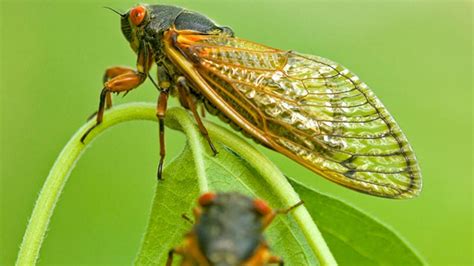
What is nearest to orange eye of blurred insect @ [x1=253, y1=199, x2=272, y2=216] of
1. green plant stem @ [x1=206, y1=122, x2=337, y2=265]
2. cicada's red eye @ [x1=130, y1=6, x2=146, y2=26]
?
green plant stem @ [x1=206, y1=122, x2=337, y2=265]

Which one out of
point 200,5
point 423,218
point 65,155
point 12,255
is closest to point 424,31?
point 200,5

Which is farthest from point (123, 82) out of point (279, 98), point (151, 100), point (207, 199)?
point (151, 100)

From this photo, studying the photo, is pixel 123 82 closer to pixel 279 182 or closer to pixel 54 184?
pixel 54 184

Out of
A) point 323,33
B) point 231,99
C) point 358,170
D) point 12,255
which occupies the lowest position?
point 12,255

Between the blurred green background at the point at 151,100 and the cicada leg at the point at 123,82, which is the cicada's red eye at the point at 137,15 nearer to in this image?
the cicada leg at the point at 123,82

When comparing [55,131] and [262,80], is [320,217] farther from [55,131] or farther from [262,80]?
[55,131]

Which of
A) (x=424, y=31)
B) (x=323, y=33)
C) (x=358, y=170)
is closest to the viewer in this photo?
(x=358, y=170)
